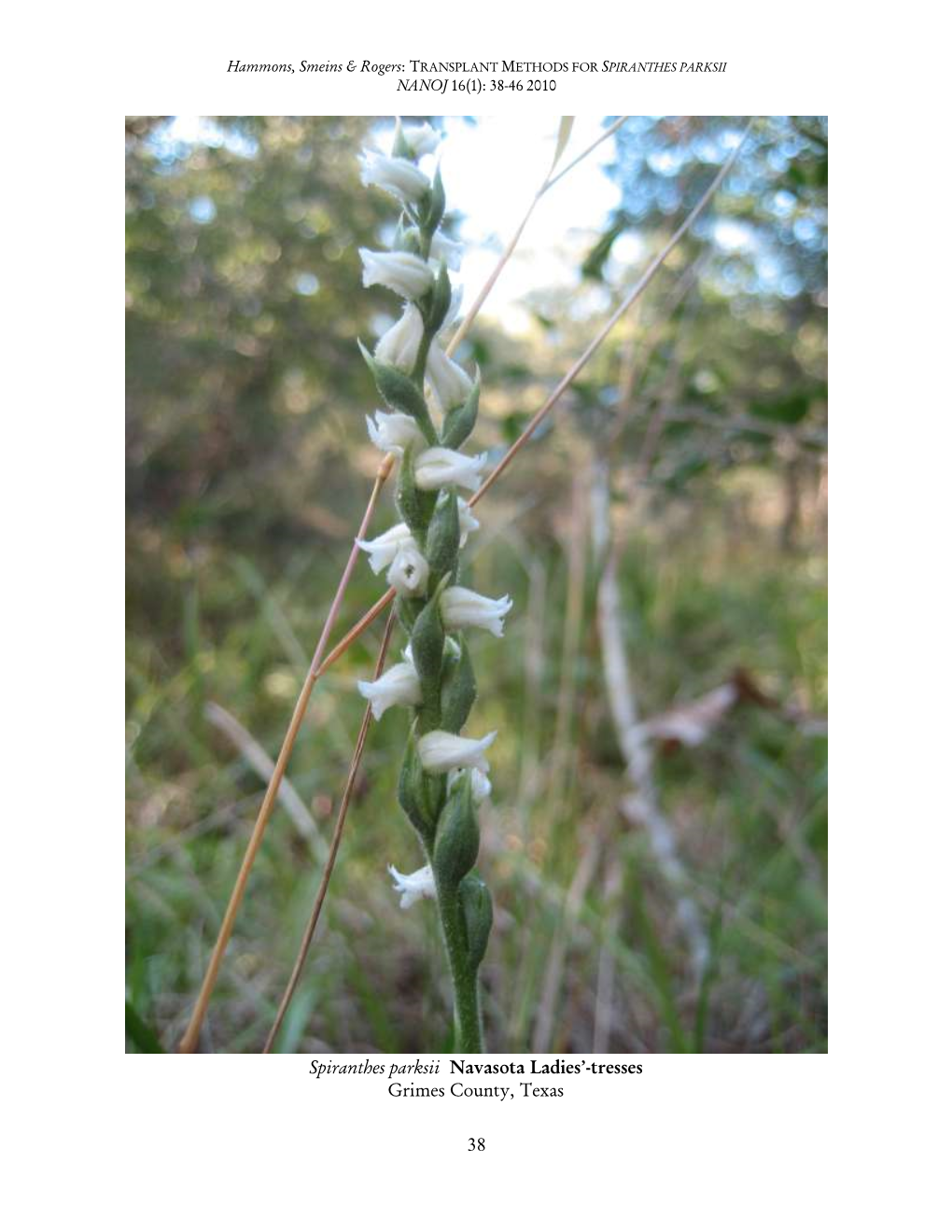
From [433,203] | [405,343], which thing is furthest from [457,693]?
[433,203]

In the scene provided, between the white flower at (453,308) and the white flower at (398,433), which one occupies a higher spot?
the white flower at (453,308)

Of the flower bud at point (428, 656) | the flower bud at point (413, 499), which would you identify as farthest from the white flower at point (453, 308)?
the flower bud at point (428, 656)

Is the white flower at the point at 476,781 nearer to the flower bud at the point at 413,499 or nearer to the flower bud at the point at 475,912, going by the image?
the flower bud at the point at 475,912

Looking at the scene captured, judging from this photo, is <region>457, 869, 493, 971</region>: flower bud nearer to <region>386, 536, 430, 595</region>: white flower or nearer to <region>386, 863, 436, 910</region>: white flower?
<region>386, 863, 436, 910</region>: white flower

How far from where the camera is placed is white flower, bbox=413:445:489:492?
642 mm

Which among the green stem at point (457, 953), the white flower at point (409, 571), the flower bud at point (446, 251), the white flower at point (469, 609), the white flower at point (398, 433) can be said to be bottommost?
the green stem at point (457, 953)

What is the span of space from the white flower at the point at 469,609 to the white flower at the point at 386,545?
0.05 meters

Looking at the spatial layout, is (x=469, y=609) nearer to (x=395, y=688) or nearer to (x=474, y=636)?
(x=395, y=688)

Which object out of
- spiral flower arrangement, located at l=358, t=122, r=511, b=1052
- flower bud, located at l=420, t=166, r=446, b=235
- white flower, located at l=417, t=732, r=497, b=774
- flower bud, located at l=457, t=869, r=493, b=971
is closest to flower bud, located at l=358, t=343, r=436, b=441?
spiral flower arrangement, located at l=358, t=122, r=511, b=1052

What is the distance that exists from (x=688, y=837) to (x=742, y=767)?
25 cm

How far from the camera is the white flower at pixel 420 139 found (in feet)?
2.38

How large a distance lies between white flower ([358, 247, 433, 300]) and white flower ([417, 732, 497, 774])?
0.33 meters

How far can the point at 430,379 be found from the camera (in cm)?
70
